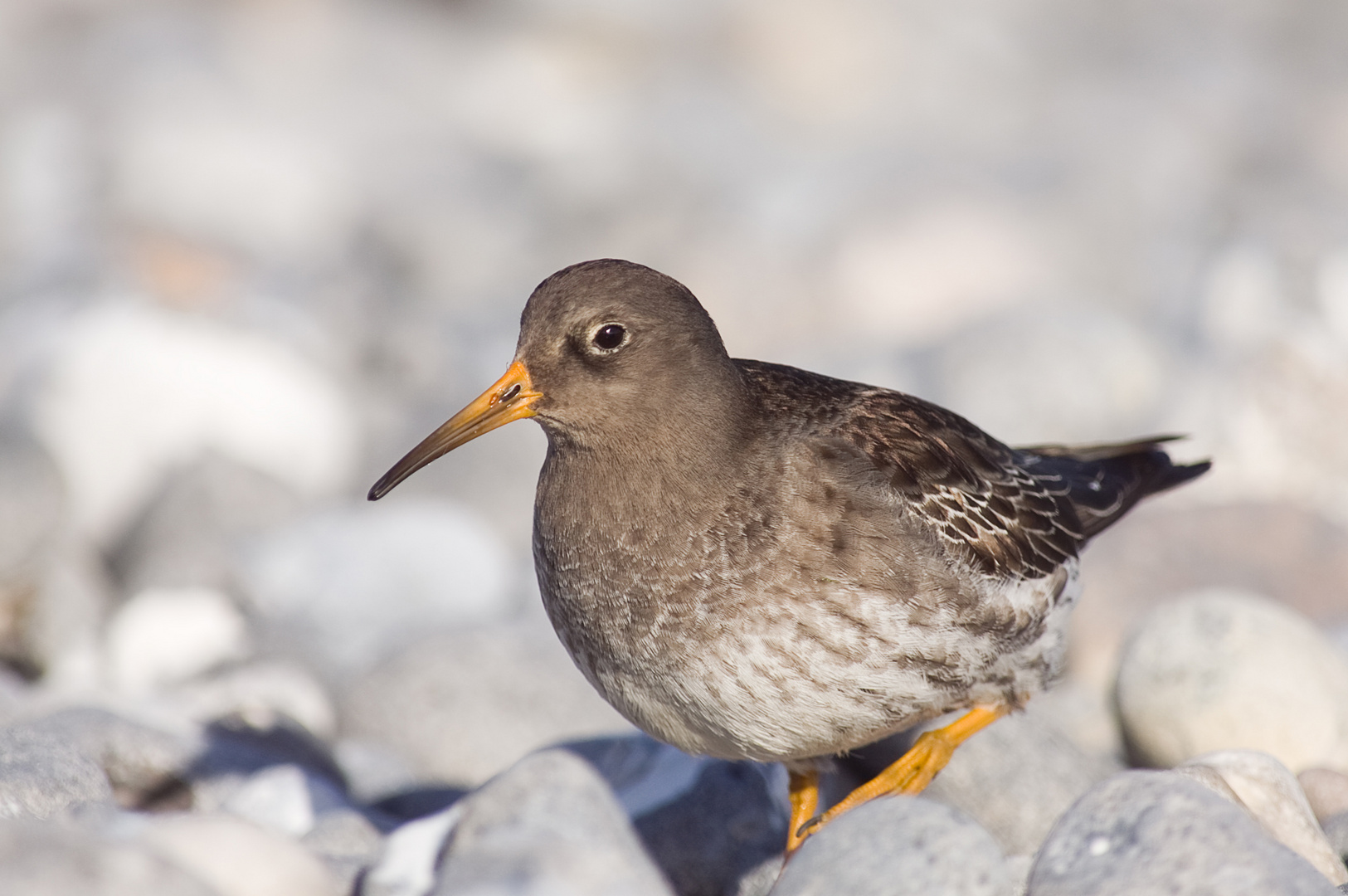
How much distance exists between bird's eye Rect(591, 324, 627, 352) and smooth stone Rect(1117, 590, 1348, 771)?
3.24 meters

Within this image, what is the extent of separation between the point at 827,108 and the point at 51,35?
11.1 m

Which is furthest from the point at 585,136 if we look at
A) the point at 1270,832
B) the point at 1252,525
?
the point at 1270,832

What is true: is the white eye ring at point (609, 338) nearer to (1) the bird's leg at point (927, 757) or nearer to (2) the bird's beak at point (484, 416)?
(2) the bird's beak at point (484, 416)

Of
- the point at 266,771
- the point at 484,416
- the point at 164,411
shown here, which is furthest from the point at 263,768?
the point at 164,411

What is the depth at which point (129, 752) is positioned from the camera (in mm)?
6523

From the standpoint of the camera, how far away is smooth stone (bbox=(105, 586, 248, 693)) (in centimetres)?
870

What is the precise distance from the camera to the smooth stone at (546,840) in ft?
13.8

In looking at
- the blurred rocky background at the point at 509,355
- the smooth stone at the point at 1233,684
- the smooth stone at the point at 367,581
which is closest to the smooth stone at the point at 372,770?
the blurred rocky background at the point at 509,355

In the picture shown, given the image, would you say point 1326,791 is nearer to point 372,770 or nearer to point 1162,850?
point 1162,850

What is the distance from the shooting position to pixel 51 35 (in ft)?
66.9

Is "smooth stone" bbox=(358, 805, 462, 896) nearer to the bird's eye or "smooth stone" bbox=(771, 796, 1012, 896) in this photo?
"smooth stone" bbox=(771, 796, 1012, 896)

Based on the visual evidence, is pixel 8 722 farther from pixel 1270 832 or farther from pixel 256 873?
pixel 1270 832

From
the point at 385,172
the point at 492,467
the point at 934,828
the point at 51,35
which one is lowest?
the point at 934,828

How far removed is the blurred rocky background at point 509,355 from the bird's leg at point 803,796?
212mm
